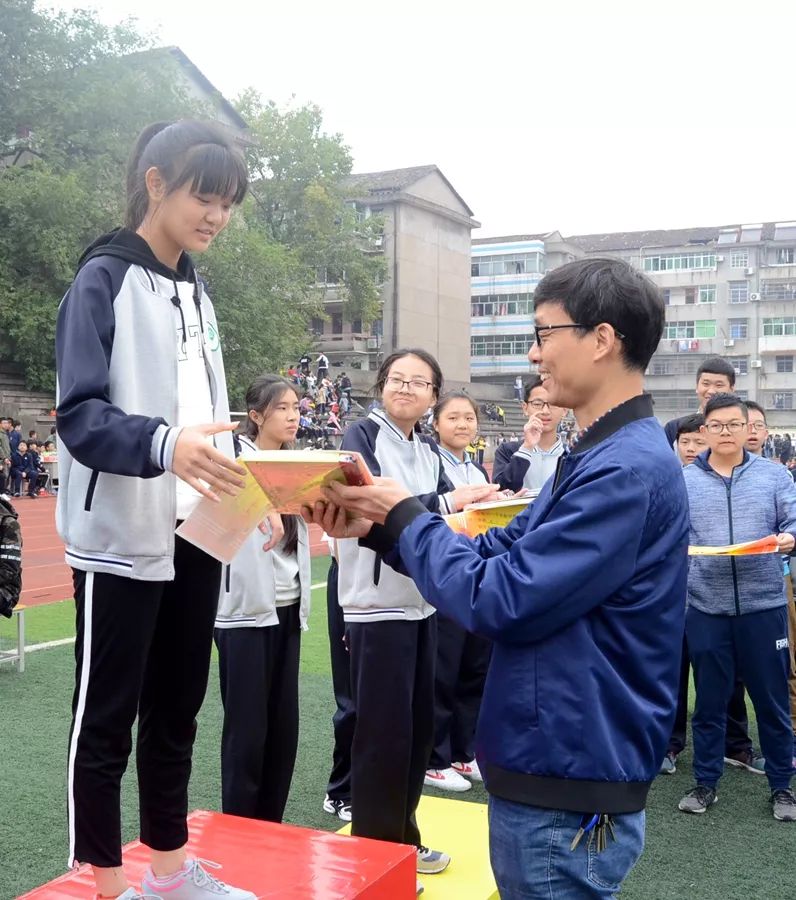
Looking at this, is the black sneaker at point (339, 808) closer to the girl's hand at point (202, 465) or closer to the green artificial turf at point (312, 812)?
the green artificial turf at point (312, 812)

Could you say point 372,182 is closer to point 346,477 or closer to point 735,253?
point 735,253

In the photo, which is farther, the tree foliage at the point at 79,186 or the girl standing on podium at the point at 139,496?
the tree foliage at the point at 79,186

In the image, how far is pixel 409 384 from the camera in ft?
11.5

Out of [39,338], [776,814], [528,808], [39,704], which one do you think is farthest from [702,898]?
[39,338]

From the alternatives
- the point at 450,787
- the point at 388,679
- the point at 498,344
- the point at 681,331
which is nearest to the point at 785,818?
the point at 450,787

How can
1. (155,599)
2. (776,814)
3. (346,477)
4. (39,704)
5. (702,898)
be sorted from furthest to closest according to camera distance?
(39,704)
(776,814)
(702,898)
(155,599)
(346,477)

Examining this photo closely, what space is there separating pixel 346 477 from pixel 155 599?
0.58 meters

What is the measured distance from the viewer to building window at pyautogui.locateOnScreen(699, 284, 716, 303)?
5378cm

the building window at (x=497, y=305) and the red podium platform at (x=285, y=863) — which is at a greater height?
the building window at (x=497, y=305)

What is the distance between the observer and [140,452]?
1.91 meters

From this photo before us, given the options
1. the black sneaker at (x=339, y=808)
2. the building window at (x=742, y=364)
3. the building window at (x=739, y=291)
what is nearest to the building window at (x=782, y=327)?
the building window at (x=742, y=364)

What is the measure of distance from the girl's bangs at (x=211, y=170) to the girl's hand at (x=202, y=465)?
1.98 feet

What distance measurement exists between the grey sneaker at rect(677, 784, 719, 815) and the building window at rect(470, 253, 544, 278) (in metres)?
50.7

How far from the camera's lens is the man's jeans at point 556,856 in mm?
1711
